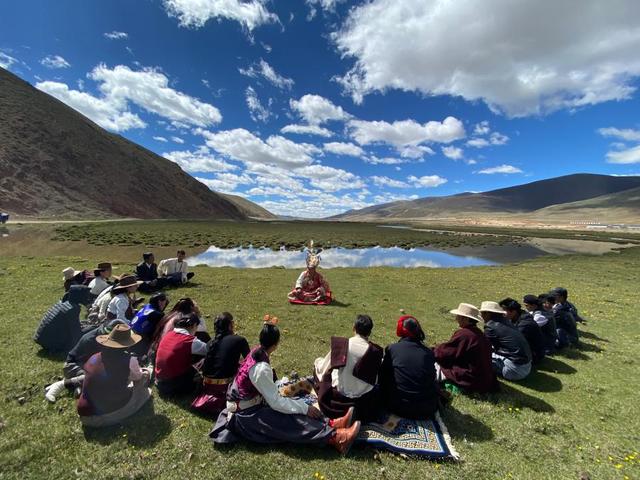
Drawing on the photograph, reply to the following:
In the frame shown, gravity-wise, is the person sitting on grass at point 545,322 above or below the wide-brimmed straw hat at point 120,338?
Result: below

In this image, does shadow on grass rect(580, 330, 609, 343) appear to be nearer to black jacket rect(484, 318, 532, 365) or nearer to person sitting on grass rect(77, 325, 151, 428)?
black jacket rect(484, 318, 532, 365)

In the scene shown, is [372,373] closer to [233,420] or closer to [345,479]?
[345,479]

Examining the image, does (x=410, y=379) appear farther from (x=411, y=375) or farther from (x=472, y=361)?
(x=472, y=361)

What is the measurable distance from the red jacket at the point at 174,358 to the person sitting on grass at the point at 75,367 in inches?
46.8

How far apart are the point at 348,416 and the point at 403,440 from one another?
3.41ft

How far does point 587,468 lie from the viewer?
5.18m

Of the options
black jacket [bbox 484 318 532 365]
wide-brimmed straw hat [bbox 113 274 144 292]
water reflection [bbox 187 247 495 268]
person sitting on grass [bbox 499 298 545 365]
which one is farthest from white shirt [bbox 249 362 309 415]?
water reflection [bbox 187 247 495 268]

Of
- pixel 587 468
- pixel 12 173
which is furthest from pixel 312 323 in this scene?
pixel 12 173

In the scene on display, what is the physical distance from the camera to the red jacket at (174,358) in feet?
21.1

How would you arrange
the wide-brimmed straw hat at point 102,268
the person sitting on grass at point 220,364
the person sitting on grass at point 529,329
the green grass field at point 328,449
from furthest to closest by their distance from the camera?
the wide-brimmed straw hat at point 102,268, the person sitting on grass at point 529,329, the person sitting on grass at point 220,364, the green grass field at point 328,449

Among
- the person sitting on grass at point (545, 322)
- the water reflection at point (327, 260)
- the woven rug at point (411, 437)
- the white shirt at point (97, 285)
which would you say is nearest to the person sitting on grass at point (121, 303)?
the white shirt at point (97, 285)

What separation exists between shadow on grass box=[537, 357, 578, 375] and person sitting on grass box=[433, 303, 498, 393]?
2925mm

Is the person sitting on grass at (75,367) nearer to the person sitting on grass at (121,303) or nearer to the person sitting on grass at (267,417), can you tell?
the person sitting on grass at (121,303)

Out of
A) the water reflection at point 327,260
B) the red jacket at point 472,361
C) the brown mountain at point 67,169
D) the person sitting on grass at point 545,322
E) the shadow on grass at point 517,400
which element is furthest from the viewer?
the brown mountain at point 67,169
